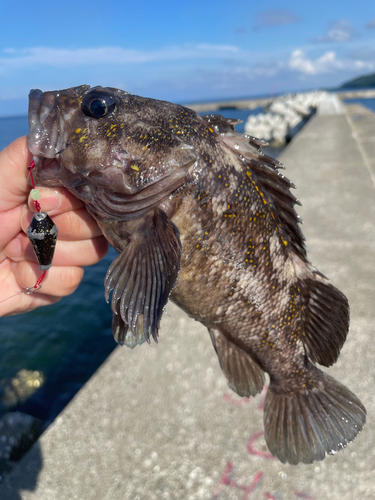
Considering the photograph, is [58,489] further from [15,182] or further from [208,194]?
[208,194]

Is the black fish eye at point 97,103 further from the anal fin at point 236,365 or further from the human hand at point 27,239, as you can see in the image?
the anal fin at point 236,365

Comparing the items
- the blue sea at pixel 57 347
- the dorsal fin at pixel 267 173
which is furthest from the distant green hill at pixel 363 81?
the dorsal fin at pixel 267 173

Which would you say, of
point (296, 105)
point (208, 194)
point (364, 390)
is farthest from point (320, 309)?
point (296, 105)

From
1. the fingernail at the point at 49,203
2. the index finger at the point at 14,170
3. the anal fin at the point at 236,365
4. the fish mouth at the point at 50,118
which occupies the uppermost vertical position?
the fish mouth at the point at 50,118

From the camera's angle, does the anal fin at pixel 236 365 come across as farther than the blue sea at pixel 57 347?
No

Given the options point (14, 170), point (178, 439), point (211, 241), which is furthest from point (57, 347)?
point (211, 241)

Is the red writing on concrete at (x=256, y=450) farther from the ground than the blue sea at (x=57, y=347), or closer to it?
farther from the ground
